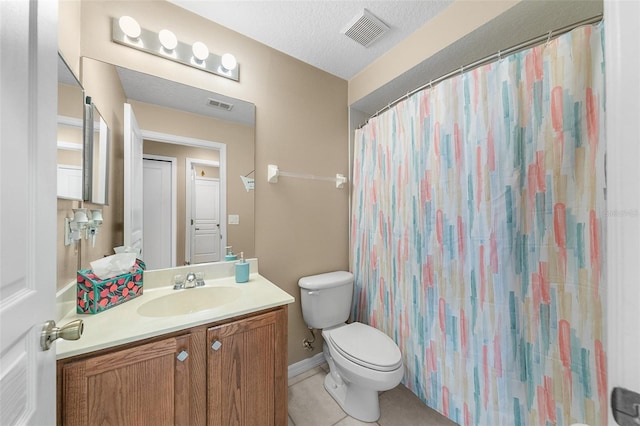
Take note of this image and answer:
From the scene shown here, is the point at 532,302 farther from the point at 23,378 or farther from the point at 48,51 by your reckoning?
the point at 48,51

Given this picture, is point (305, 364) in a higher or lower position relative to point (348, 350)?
lower

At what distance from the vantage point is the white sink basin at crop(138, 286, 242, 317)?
43.7 inches

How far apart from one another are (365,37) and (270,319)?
1.82 meters

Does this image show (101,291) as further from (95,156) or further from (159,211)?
(95,156)

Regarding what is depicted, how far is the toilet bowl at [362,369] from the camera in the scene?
4.02ft

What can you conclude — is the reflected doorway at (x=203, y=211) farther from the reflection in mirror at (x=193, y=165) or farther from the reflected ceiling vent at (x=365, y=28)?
the reflected ceiling vent at (x=365, y=28)

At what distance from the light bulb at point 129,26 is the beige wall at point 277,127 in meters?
0.06

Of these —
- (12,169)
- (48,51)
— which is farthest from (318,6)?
(12,169)

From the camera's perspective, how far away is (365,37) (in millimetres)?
1495

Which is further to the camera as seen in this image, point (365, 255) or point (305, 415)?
point (365, 255)

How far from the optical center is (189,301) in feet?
4.04

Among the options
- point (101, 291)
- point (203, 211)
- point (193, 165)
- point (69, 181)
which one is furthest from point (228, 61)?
point (101, 291)

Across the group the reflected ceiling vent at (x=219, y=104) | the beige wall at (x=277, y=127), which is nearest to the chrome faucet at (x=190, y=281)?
the beige wall at (x=277, y=127)

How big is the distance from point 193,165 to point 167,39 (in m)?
0.69
